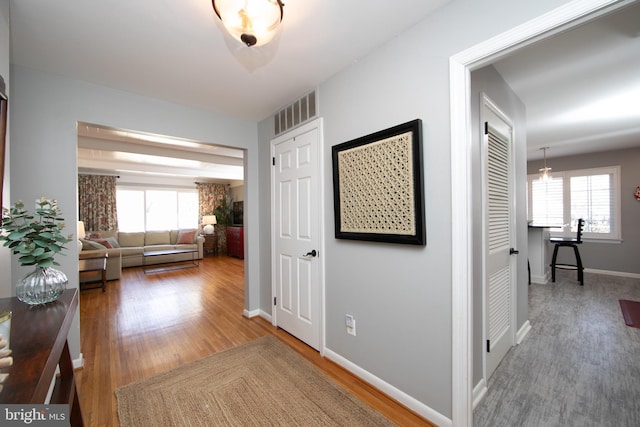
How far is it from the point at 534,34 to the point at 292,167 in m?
1.99

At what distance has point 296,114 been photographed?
265cm

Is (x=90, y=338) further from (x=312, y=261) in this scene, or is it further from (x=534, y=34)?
(x=534, y=34)


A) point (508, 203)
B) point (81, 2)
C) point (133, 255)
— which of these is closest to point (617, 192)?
point (508, 203)

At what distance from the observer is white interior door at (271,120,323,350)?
2.41m

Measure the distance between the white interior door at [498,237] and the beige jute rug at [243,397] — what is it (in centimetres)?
111

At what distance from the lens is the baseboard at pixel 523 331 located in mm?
2496

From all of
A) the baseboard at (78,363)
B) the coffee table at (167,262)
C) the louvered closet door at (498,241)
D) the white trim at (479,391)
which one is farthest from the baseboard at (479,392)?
the coffee table at (167,262)

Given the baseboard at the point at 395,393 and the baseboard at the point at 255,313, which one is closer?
the baseboard at the point at 395,393

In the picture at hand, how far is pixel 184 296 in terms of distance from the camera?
4039 millimetres

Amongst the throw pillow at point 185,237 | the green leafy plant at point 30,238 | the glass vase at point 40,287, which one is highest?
the green leafy plant at point 30,238

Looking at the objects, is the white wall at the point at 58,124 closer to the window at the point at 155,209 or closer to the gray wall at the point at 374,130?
the gray wall at the point at 374,130

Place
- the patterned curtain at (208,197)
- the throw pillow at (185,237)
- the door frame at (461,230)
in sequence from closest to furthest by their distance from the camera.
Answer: the door frame at (461,230)
the throw pillow at (185,237)
the patterned curtain at (208,197)

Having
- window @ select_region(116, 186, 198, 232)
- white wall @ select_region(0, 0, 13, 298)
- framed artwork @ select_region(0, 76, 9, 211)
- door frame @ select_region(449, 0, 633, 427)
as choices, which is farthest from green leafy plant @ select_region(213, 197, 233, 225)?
door frame @ select_region(449, 0, 633, 427)

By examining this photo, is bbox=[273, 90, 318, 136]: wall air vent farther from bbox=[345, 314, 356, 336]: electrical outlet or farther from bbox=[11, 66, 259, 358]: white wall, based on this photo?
bbox=[345, 314, 356, 336]: electrical outlet
